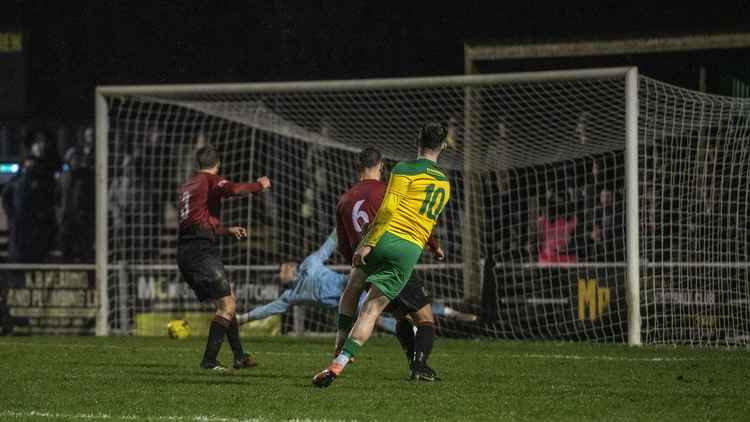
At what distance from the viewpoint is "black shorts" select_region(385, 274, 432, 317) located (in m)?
10.2

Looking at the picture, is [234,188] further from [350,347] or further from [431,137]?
[350,347]

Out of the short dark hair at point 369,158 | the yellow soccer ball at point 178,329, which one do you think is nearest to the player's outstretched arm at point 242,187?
the short dark hair at point 369,158

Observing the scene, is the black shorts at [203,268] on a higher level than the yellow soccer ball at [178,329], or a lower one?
higher

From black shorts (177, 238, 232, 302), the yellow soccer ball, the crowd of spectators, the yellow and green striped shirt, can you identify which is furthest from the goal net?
the yellow and green striped shirt

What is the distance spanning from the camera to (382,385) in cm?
956

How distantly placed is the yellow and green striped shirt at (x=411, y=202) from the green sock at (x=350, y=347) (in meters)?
0.71

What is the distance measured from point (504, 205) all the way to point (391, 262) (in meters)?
8.67

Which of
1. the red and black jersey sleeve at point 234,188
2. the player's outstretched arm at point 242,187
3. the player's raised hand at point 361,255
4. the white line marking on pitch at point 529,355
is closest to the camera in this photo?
the player's raised hand at point 361,255

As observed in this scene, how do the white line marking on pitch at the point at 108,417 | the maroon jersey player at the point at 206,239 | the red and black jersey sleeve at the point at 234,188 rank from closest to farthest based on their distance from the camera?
the white line marking on pitch at the point at 108,417, the red and black jersey sleeve at the point at 234,188, the maroon jersey player at the point at 206,239

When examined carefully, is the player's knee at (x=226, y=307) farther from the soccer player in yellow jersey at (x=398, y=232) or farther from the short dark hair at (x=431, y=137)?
the short dark hair at (x=431, y=137)

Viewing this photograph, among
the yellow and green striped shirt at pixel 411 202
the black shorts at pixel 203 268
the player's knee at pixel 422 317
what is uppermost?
the yellow and green striped shirt at pixel 411 202

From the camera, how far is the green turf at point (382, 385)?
25.5ft

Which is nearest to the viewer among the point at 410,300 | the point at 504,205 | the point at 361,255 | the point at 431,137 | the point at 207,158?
the point at 361,255

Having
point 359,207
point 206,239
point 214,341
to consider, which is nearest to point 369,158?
point 359,207
